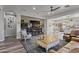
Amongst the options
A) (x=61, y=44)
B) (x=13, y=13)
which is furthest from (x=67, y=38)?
(x=13, y=13)

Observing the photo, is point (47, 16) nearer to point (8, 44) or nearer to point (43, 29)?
point (43, 29)

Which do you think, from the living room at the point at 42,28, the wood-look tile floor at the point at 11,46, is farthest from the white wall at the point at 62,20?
the wood-look tile floor at the point at 11,46

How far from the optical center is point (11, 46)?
2.30 meters

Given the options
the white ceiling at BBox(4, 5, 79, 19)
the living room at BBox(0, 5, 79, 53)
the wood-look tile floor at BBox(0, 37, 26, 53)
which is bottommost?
the wood-look tile floor at BBox(0, 37, 26, 53)

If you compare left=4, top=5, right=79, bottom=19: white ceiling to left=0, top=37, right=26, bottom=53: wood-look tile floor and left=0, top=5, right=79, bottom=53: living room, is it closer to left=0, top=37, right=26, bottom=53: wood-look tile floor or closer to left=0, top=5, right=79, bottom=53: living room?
left=0, top=5, right=79, bottom=53: living room

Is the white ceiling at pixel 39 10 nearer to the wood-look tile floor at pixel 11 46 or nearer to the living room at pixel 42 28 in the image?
the living room at pixel 42 28

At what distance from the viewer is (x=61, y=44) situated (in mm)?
2377

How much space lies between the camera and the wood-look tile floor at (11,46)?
230 centimetres

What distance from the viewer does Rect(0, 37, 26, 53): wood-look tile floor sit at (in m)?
2.30

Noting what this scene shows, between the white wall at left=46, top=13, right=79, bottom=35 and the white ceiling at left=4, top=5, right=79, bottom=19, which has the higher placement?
the white ceiling at left=4, top=5, right=79, bottom=19

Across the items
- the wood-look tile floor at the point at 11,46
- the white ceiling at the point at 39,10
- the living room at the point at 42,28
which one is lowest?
the wood-look tile floor at the point at 11,46

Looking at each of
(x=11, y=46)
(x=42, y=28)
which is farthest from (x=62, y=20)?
(x=11, y=46)

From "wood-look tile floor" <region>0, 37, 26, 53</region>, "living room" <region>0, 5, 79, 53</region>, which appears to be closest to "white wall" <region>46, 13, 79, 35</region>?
"living room" <region>0, 5, 79, 53</region>
